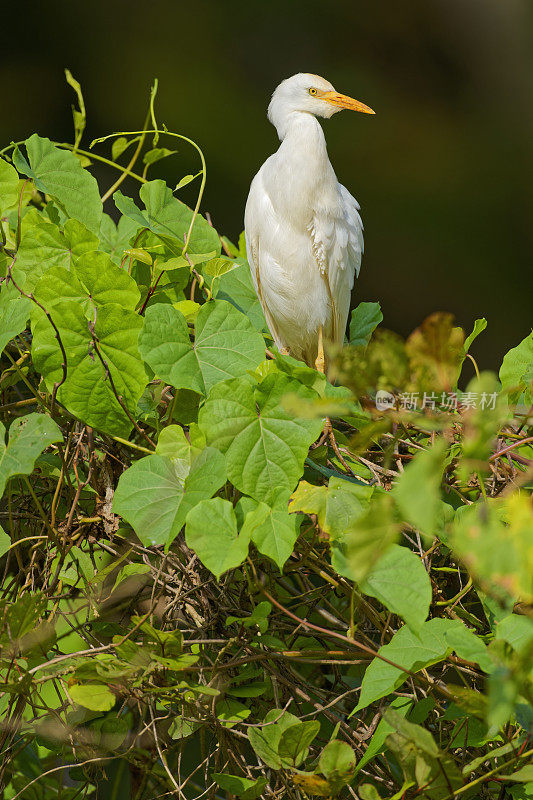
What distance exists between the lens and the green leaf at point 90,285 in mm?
621

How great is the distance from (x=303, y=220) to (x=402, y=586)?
0.96m

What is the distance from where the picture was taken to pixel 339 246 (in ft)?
4.42

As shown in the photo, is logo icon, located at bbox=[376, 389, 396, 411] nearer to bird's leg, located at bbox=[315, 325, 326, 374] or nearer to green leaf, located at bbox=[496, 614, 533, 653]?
green leaf, located at bbox=[496, 614, 533, 653]

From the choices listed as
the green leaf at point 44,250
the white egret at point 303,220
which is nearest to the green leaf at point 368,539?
the green leaf at point 44,250

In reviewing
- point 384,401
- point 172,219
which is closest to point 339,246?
point 172,219

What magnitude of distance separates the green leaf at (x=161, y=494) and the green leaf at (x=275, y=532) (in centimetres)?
4

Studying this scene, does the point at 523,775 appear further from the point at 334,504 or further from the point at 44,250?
the point at 44,250

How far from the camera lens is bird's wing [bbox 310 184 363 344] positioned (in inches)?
52.1

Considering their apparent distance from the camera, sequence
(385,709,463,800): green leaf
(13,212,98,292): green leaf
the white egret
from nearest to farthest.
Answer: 1. (385,709,463,800): green leaf
2. (13,212,98,292): green leaf
3. the white egret

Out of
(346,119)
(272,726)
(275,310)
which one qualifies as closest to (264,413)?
(272,726)

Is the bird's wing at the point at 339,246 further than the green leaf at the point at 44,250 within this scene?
Yes

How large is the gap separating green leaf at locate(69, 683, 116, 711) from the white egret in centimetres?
84

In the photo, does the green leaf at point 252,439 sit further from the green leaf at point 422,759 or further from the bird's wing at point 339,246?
the bird's wing at point 339,246

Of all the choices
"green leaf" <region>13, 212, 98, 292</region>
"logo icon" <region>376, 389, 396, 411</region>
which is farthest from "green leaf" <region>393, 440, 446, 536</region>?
"green leaf" <region>13, 212, 98, 292</region>
